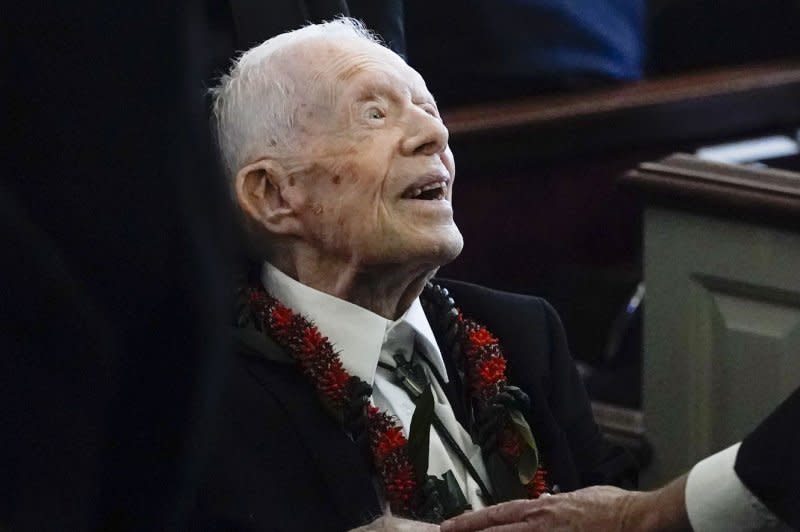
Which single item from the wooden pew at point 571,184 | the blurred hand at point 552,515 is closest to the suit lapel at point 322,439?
the blurred hand at point 552,515

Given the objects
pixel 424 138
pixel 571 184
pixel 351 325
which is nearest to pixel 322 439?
pixel 351 325

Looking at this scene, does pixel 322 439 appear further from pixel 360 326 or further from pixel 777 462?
pixel 777 462

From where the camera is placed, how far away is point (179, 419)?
1.06 meters

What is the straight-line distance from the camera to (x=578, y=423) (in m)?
2.37

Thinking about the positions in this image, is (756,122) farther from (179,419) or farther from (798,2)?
(179,419)

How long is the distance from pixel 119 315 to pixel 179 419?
93 millimetres

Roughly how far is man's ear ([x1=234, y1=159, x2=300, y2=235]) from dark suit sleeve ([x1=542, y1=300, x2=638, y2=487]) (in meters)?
0.44

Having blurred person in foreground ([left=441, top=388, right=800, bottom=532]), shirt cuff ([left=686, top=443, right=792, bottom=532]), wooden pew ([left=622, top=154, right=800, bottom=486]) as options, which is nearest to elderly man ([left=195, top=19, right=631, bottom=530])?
blurred person in foreground ([left=441, top=388, right=800, bottom=532])

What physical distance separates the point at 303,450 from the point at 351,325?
199 mm

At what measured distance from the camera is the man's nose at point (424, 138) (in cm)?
222

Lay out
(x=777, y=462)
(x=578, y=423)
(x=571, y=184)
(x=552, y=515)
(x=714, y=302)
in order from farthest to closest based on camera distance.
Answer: (x=571, y=184) → (x=714, y=302) → (x=578, y=423) → (x=552, y=515) → (x=777, y=462)

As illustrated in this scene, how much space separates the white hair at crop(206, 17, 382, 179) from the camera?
7.32ft

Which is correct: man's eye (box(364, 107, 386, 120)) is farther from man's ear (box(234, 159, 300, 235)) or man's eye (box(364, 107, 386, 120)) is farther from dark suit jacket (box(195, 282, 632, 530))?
dark suit jacket (box(195, 282, 632, 530))

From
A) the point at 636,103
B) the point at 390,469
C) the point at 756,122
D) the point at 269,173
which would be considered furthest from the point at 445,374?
the point at 756,122
